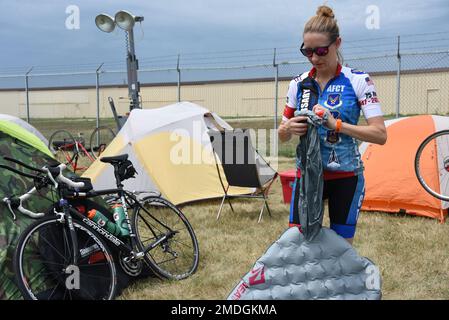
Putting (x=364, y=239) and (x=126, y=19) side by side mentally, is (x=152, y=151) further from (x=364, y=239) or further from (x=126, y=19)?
(x=126, y=19)

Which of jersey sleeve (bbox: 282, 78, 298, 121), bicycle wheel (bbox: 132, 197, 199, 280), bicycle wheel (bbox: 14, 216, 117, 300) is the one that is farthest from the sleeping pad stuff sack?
bicycle wheel (bbox: 132, 197, 199, 280)

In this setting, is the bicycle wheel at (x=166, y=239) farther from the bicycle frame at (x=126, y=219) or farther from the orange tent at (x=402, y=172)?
the orange tent at (x=402, y=172)

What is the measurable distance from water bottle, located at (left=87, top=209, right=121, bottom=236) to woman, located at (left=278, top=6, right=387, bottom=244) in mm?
1662

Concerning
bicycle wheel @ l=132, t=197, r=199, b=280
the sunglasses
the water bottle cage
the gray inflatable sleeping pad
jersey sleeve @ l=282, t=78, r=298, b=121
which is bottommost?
bicycle wheel @ l=132, t=197, r=199, b=280

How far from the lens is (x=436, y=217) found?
5.88 meters

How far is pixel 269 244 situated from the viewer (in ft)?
17.0

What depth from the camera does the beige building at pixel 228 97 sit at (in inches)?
930

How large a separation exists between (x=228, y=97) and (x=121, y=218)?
90.5 ft

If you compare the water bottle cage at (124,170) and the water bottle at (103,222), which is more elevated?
the water bottle cage at (124,170)

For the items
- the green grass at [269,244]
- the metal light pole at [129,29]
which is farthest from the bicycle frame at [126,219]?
the metal light pole at [129,29]

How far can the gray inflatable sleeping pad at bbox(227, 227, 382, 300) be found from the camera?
8.11 ft

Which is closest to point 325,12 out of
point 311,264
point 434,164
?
point 311,264

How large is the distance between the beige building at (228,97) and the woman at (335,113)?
11047mm

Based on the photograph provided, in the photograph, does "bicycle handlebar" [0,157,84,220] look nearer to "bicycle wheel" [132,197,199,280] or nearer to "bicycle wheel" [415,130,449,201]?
"bicycle wheel" [132,197,199,280]
